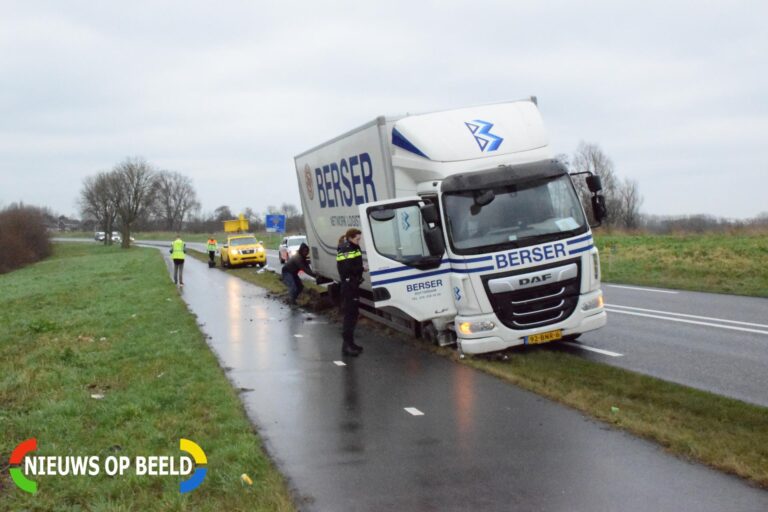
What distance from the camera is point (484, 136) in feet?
32.6

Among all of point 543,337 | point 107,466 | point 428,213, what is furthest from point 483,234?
point 107,466

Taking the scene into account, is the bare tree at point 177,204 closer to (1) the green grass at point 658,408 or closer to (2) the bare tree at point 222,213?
(2) the bare tree at point 222,213

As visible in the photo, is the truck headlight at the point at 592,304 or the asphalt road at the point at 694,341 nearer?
the asphalt road at the point at 694,341

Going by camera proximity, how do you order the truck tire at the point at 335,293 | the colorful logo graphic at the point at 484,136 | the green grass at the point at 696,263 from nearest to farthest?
the colorful logo graphic at the point at 484,136 < the truck tire at the point at 335,293 < the green grass at the point at 696,263

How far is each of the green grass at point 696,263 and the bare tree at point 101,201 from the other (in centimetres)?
6840

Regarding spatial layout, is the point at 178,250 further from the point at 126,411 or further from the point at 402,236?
the point at 126,411

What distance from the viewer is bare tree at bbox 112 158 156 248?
269 feet

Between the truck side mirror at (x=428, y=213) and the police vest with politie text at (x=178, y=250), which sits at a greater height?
the truck side mirror at (x=428, y=213)

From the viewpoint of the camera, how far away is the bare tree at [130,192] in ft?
269

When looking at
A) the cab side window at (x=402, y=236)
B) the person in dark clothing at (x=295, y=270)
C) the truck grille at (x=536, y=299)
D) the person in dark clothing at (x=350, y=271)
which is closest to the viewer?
the truck grille at (x=536, y=299)

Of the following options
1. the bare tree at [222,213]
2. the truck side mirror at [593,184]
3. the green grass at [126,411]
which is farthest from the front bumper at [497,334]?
the bare tree at [222,213]

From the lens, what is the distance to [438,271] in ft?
32.2

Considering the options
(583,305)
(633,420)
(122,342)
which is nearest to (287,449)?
(633,420)

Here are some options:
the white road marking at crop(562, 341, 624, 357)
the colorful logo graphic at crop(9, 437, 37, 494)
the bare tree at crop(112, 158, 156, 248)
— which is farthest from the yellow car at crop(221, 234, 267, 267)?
the bare tree at crop(112, 158, 156, 248)
